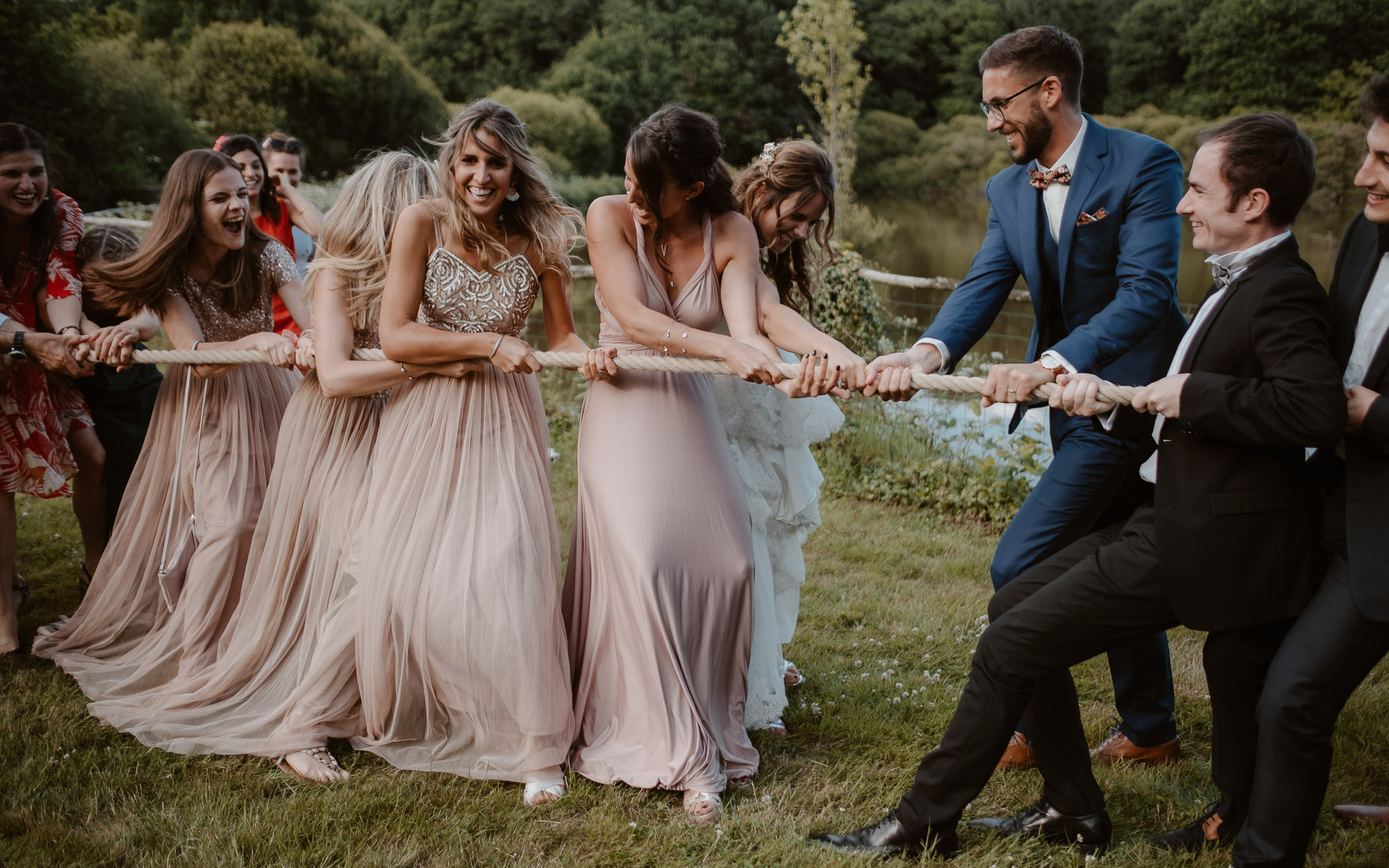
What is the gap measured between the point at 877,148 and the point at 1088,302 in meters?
34.0

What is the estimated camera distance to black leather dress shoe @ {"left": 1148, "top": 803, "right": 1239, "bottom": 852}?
9.37 feet

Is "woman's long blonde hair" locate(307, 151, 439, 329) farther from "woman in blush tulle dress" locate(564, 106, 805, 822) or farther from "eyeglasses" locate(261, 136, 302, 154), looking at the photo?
"eyeglasses" locate(261, 136, 302, 154)

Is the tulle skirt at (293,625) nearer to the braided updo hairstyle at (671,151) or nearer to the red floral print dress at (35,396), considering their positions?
the red floral print dress at (35,396)

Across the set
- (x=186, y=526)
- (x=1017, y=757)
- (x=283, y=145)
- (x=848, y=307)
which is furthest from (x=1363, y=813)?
(x=283, y=145)

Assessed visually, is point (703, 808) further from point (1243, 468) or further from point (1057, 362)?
point (1243, 468)

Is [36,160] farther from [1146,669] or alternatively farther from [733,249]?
→ [1146,669]

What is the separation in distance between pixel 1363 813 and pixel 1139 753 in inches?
25.5

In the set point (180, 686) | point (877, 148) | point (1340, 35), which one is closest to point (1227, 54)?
point (1340, 35)

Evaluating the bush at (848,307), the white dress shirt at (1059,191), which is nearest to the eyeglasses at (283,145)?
the bush at (848,307)

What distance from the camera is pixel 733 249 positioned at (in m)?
3.54

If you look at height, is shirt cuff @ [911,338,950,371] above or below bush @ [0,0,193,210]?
below

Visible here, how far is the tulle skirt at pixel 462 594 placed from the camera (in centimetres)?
324

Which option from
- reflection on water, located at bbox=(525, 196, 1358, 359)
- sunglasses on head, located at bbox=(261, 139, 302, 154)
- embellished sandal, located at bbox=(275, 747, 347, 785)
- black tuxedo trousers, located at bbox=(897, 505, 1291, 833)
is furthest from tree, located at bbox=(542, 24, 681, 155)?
black tuxedo trousers, located at bbox=(897, 505, 1291, 833)

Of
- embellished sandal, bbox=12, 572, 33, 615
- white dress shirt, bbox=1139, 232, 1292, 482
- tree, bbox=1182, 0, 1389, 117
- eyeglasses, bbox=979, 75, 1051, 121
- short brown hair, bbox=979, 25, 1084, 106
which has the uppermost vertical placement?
tree, bbox=1182, 0, 1389, 117
